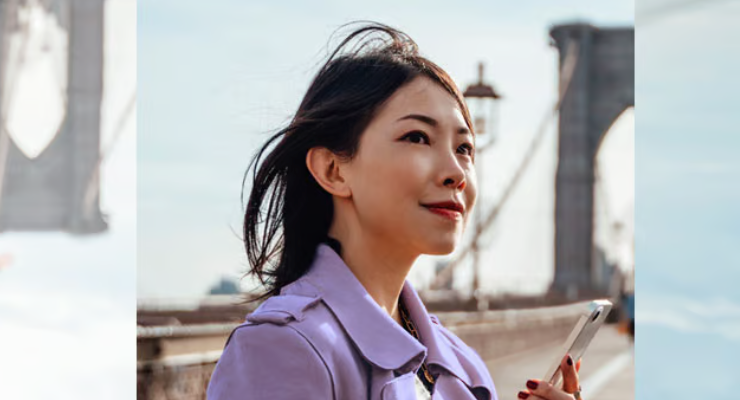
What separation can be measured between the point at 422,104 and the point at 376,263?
0.16 metres

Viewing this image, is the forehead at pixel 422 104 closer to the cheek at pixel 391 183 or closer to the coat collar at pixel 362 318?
the cheek at pixel 391 183

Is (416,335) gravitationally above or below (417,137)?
below

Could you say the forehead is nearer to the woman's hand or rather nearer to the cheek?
the cheek

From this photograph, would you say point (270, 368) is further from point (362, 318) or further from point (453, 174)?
point (453, 174)

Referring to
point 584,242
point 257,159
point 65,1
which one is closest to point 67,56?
point 65,1

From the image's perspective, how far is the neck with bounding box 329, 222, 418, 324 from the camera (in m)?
1.16

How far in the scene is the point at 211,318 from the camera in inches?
512

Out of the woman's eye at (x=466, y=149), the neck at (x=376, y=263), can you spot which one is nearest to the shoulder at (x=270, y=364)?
the neck at (x=376, y=263)

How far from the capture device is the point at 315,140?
1.17 metres

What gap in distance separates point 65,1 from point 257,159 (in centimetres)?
1070

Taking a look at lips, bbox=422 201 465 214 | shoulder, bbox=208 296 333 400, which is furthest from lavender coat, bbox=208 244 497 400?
lips, bbox=422 201 465 214

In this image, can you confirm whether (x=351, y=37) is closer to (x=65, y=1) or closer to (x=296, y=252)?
(x=296, y=252)

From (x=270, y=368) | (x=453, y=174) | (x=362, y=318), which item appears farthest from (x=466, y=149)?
(x=270, y=368)

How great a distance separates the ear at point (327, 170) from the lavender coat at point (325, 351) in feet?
0.19
